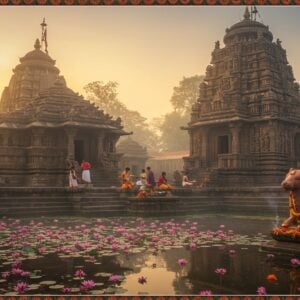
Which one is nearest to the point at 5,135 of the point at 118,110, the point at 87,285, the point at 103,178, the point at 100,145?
the point at 100,145

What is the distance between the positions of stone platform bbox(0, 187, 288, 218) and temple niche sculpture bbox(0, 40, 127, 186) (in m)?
8.26

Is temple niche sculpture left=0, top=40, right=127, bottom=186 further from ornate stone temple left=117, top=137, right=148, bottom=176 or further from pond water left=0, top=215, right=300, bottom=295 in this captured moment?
ornate stone temple left=117, top=137, right=148, bottom=176

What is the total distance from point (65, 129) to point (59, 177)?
10.5 ft

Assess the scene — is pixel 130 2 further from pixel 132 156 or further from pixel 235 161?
pixel 132 156

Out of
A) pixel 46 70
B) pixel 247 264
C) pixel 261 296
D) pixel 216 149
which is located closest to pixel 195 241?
pixel 247 264

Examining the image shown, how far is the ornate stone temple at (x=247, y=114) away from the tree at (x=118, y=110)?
3122cm

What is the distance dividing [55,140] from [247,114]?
43.7 ft

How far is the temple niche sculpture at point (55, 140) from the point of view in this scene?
25.3 m

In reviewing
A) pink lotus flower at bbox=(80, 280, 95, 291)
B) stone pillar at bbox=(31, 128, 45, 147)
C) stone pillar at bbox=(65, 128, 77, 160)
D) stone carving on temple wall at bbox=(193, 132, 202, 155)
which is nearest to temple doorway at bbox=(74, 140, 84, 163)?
stone pillar at bbox=(65, 128, 77, 160)

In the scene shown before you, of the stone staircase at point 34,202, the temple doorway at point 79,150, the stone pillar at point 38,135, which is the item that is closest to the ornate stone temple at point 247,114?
the temple doorway at point 79,150

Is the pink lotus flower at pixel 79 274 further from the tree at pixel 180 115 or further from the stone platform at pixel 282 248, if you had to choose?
the tree at pixel 180 115

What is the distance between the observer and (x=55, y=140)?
2664cm

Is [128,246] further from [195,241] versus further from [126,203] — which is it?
[126,203]

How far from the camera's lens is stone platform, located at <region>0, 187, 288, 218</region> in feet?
48.6
